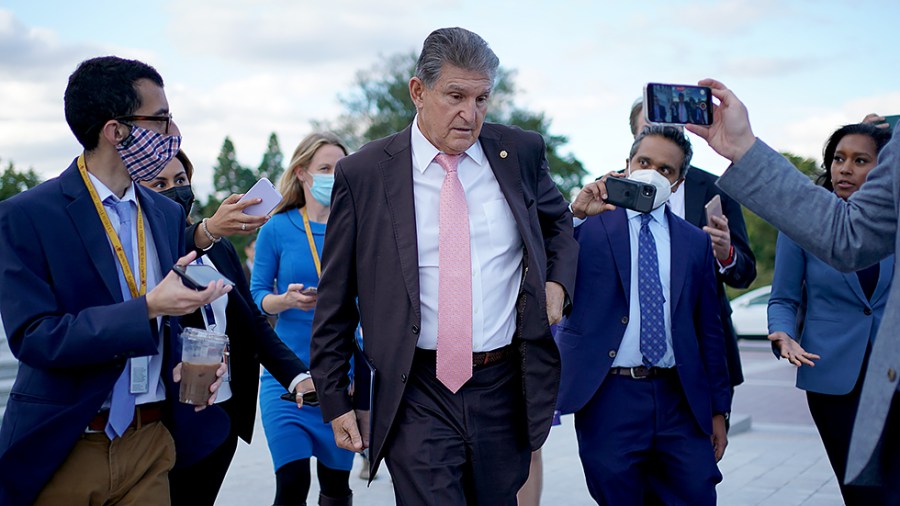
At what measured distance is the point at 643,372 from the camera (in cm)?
437

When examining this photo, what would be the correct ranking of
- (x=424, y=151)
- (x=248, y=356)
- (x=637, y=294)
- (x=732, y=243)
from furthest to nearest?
(x=732, y=243)
(x=637, y=294)
(x=248, y=356)
(x=424, y=151)

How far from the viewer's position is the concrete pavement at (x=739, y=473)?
723 cm

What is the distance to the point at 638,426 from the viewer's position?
430 cm

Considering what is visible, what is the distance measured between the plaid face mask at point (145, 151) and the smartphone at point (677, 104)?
1637 millimetres

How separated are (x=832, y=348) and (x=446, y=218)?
2275 mm

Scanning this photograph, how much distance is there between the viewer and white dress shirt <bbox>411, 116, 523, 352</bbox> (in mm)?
3594

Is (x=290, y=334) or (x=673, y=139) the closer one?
(x=673, y=139)

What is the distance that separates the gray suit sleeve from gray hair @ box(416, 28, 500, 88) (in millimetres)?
1169

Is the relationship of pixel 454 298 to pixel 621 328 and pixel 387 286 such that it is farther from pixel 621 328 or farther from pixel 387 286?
pixel 621 328

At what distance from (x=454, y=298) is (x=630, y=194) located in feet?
3.20

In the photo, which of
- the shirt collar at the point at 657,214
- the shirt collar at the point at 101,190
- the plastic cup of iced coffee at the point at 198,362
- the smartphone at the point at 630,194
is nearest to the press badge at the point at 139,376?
the plastic cup of iced coffee at the point at 198,362

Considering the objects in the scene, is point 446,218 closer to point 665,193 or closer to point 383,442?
point 383,442

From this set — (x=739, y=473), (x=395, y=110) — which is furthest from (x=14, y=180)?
(x=739, y=473)

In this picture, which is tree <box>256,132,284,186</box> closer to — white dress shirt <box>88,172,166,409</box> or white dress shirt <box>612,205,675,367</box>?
white dress shirt <box>612,205,675,367</box>
